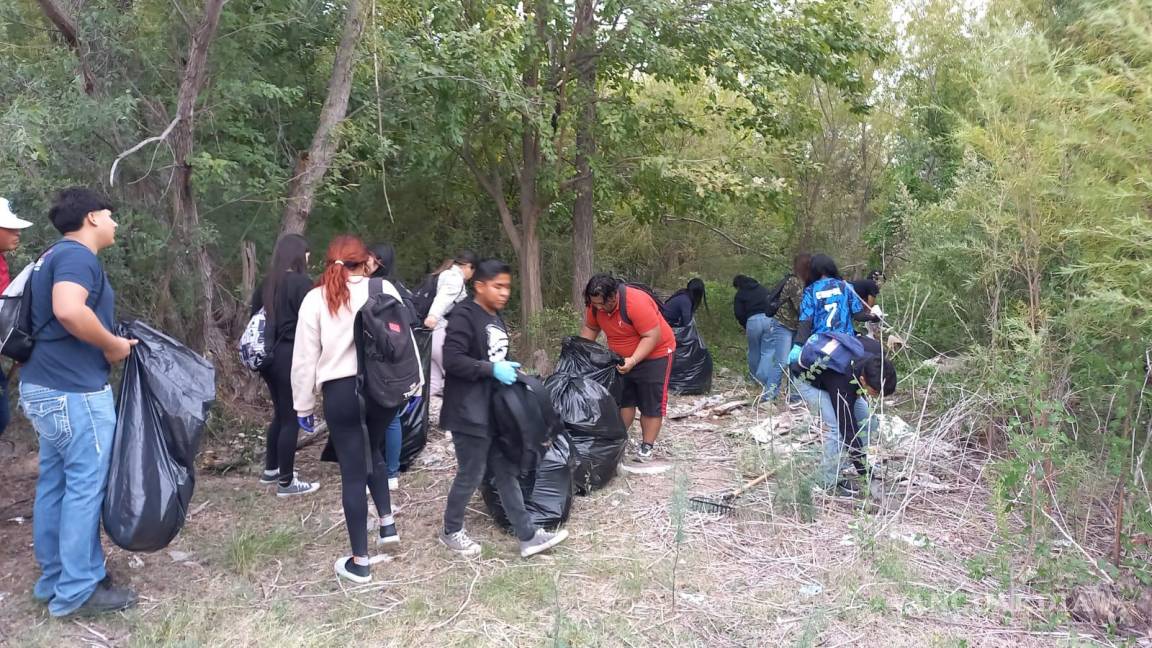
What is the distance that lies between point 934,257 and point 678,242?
742 cm

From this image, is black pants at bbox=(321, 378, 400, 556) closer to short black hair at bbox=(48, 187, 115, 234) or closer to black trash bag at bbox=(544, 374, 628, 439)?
short black hair at bbox=(48, 187, 115, 234)

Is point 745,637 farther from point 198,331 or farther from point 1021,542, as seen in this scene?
point 198,331

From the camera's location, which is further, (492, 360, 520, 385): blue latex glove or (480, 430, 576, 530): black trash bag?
(480, 430, 576, 530): black trash bag

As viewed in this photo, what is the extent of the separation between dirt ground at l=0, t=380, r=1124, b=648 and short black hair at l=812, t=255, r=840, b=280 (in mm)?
1123

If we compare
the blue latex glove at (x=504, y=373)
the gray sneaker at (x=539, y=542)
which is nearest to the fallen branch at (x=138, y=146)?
the blue latex glove at (x=504, y=373)

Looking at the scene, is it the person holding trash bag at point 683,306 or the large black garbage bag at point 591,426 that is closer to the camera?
the large black garbage bag at point 591,426

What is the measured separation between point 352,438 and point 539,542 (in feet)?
3.34

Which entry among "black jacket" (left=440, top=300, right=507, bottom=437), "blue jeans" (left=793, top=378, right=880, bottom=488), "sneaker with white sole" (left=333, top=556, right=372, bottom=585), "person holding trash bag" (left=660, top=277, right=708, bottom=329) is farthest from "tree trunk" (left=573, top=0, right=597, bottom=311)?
"sneaker with white sole" (left=333, top=556, right=372, bottom=585)

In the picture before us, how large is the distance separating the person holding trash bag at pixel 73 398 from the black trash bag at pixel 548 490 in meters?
1.66

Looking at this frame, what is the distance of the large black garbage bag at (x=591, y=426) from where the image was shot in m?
4.62

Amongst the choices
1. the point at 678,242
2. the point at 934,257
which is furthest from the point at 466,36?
the point at 678,242

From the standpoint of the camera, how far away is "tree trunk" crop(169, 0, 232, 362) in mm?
5047

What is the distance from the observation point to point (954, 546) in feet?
13.1

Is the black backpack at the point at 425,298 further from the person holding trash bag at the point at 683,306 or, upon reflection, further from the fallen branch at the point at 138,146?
the person holding trash bag at the point at 683,306
